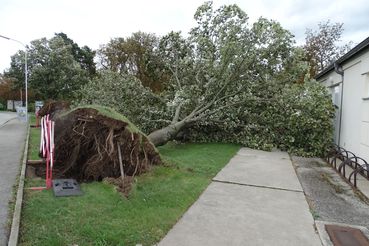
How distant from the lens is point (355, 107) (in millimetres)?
10078

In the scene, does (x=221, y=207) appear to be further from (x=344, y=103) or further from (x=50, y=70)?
(x=50, y=70)

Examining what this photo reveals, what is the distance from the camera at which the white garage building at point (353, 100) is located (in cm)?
908

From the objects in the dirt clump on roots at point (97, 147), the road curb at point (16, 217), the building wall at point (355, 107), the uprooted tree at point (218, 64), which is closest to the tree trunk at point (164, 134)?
the uprooted tree at point (218, 64)

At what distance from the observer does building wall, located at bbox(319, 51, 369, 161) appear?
908 cm

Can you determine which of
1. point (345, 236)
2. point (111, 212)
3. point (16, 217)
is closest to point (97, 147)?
point (111, 212)

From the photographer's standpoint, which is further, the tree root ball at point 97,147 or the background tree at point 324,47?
the background tree at point 324,47

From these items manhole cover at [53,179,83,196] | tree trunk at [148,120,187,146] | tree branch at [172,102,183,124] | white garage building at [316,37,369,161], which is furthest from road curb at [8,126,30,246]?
white garage building at [316,37,369,161]

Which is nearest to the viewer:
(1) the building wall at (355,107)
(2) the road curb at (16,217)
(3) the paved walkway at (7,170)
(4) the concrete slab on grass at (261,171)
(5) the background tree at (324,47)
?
(2) the road curb at (16,217)

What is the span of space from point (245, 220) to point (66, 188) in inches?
112

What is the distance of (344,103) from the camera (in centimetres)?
1143

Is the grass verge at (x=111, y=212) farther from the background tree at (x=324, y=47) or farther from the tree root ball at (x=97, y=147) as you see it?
the background tree at (x=324, y=47)

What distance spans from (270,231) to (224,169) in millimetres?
3726

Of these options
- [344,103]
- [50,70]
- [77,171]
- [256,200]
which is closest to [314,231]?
[256,200]

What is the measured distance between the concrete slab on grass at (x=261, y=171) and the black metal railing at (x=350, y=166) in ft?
3.65
